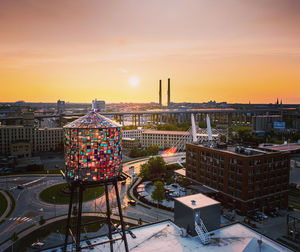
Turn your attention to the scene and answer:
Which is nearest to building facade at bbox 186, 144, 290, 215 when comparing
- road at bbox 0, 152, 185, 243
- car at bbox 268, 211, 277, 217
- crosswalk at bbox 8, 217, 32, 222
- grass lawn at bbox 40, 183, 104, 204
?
car at bbox 268, 211, 277, 217

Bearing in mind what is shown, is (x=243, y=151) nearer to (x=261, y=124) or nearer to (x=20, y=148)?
(x=20, y=148)

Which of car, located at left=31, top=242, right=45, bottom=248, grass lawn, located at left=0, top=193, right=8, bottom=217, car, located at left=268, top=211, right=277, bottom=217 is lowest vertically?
car, located at left=31, top=242, right=45, bottom=248

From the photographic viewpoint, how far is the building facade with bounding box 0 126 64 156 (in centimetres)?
7410

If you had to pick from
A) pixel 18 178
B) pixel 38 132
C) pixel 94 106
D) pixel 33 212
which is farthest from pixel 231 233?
pixel 38 132

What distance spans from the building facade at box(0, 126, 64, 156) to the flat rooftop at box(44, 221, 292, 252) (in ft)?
206

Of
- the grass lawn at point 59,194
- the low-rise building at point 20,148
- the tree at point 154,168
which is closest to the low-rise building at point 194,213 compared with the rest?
the grass lawn at point 59,194

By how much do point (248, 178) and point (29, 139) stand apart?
69.2 metres

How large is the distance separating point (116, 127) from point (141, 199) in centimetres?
3027

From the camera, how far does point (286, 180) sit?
3919 centimetres

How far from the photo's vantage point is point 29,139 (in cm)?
7988

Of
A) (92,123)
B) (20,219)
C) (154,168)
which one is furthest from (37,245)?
(154,168)

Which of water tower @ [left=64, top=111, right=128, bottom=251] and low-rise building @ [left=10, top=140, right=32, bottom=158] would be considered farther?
low-rise building @ [left=10, top=140, right=32, bottom=158]

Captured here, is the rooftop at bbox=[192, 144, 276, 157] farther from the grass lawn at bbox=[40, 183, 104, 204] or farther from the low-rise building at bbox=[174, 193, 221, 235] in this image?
the grass lawn at bbox=[40, 183, 104, 204]

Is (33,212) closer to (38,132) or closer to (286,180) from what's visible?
(286,180)
